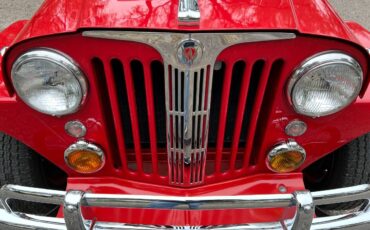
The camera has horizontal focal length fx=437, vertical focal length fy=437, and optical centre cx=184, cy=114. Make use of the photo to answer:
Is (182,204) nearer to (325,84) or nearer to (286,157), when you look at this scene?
(286,157)

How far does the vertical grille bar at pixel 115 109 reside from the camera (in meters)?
1.59

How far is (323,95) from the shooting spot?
1667 mm

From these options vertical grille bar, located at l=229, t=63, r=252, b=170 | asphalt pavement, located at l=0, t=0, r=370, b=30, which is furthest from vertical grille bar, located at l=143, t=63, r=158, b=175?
asphalt pavement, located at l=0, t=0, r=370, b=30

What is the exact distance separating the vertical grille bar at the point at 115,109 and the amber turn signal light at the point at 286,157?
0.64m

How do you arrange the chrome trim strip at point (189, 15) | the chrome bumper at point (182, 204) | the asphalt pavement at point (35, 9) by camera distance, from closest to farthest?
1. the chrome trim strip at point (189, 15)
2. the chrome bumper at point (182, 204)
3. the asphalt pavement at point (35, 9)

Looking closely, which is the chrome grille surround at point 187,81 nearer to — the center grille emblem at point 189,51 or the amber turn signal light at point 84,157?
the center grille emblem at point 189,51

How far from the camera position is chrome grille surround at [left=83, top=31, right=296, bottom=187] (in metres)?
1.47

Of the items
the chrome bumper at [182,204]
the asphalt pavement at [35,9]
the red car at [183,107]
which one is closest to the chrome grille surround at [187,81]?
the red car at [183,107]

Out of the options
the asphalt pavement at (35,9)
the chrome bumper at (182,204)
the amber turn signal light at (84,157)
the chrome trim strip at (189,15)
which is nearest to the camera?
the chrome trim strip at (189,15)

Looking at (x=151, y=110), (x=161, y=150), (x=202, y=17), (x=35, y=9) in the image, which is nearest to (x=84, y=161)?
(x=161, y=150)

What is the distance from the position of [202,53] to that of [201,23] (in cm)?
11

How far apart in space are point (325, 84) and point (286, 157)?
0.47m

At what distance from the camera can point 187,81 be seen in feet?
5.04

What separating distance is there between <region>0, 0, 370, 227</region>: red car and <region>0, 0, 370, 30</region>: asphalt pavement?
2770 mm
